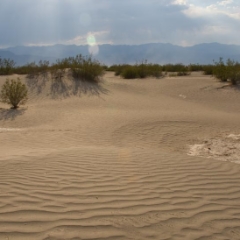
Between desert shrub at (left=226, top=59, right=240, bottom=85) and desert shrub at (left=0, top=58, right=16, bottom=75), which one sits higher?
desert shrub at (left=0, top=58, right=16, bottom=75)

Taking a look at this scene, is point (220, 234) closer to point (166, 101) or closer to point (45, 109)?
point (45, 109)

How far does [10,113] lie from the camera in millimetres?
12539

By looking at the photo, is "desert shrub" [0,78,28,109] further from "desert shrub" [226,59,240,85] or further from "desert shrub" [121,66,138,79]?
"desert shrub" [226,59,240,85]

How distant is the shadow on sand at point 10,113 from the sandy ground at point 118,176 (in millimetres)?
39

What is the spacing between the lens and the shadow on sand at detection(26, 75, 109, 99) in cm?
1669

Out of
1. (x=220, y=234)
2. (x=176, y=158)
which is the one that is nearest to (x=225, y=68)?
(x=176, y=158)

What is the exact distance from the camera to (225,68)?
20031 mm

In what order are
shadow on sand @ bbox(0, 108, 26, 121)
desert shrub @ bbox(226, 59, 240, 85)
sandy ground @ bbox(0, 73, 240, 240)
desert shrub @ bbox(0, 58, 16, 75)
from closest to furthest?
1. sandy ground @ bbox(0, 73, 240, 240)
2. shadow on sand @ bbox(0, 108, 26, 121)
3. desert shrub @ bbox(226, 59, 240, 85)
4. desert shrub @ bbox(0, 58, 16, 75)

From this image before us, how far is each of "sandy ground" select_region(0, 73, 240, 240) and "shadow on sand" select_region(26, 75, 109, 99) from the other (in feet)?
12.9

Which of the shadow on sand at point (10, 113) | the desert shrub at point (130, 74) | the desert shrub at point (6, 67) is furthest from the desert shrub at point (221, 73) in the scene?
the desert shrub at point (6, 67)

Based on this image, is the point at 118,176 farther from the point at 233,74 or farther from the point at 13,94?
the point at 233,74

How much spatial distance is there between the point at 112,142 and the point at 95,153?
2052 millimetres

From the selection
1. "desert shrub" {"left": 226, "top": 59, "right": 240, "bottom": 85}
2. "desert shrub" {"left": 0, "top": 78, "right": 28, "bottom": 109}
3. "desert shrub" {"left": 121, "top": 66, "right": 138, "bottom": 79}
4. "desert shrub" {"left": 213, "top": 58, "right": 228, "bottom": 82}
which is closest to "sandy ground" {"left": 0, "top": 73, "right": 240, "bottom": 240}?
"desert shrub" {"left": 0, "top": 78, "right": 28, "bottom": 109}

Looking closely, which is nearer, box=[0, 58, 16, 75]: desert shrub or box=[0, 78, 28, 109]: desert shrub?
box=[0, 78, 28, 109]: desert shrub
